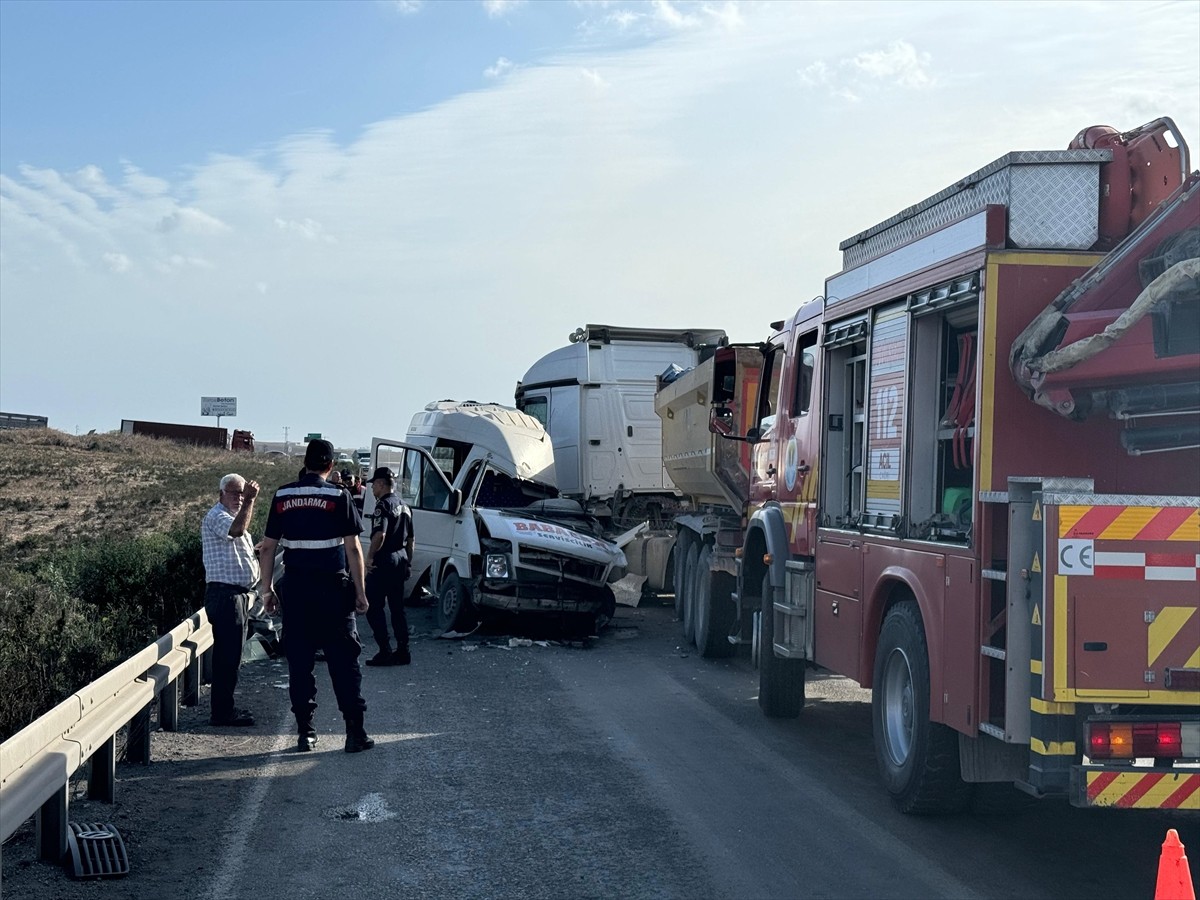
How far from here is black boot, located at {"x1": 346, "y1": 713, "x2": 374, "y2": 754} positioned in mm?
8609

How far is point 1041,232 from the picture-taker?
632 centimetres

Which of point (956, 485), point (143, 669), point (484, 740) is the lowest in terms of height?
point (484, 740)

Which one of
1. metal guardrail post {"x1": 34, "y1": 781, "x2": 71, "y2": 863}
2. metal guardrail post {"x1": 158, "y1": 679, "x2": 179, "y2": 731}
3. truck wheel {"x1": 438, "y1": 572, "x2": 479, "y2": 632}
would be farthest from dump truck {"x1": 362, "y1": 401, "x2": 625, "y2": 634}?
metal guardrail post {"x1": 34, "y1": 781, "x2": 71, "y2": 863}

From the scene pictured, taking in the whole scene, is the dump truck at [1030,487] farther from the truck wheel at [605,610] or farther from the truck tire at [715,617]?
the truck wheel at [605,610]

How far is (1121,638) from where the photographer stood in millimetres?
5473

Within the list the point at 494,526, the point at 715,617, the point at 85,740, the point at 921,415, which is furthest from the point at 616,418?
the point at 85,740

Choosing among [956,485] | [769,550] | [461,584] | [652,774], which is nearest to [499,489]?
[461,584]

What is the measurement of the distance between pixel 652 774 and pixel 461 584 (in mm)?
6891

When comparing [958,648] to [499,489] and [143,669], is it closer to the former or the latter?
[143,669]

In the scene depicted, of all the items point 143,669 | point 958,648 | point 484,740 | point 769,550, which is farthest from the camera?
point 769,550

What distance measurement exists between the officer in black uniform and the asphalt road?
1.14 feet

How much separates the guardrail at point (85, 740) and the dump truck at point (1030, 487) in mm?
4011

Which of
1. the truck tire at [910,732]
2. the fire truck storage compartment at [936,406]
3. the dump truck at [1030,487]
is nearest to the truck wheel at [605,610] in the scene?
the dump truck at [1030,487]

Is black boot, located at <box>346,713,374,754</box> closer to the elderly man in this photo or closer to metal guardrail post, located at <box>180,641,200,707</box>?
the elderly man
